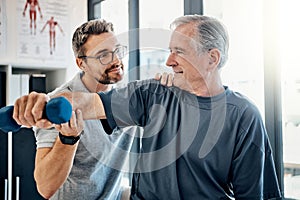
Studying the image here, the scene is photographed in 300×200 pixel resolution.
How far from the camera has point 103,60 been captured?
180cm

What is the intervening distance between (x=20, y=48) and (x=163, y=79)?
1.76 m

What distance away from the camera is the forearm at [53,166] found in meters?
1.34

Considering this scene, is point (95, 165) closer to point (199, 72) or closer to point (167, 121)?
point (167, 121)

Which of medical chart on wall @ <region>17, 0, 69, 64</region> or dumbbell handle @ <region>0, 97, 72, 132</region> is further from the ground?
medical chart on wall @ <region>17, 0, 69, 64</region>

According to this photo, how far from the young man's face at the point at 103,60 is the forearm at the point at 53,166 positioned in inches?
18.5

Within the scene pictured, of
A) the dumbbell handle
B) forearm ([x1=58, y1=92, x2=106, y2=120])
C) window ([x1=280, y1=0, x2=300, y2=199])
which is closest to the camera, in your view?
the dumbbell handle

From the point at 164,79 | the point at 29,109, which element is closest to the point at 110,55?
the point at 164,79

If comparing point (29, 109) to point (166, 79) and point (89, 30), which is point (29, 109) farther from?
point (89, 30)

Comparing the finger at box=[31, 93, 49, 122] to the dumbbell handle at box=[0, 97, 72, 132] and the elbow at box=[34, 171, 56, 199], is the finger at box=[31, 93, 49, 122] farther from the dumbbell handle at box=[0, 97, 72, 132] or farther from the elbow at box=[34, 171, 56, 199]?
the elbow at box=[34, 171, 56, 199]

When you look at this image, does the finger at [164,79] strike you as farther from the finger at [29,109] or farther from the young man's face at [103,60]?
the finger at [29,109]

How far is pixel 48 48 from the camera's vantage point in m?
2.91

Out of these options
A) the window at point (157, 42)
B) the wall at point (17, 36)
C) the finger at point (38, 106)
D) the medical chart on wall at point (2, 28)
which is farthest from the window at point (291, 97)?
the medical chart on wall at point (2, 28)

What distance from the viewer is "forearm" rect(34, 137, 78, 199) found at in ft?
4.39

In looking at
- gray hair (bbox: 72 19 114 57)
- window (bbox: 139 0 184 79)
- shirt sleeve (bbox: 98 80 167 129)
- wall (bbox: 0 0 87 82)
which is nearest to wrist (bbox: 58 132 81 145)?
shirt sleeve (bbox: 98 80 167 129)
